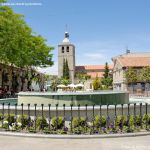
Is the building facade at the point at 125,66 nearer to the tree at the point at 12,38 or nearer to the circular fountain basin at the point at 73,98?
the tree at the point at 12,38

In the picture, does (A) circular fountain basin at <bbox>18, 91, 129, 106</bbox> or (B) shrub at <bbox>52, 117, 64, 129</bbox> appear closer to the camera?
(B) shrub at <bbox>52, 117, 64, 129</bbox>

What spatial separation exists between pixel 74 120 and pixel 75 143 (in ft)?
7.27

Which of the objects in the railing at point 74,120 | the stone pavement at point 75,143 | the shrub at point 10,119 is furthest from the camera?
the shrub at point 10,119

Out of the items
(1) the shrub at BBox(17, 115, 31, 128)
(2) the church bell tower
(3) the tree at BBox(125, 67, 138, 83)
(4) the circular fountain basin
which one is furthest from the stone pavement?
(2) the church bell tower

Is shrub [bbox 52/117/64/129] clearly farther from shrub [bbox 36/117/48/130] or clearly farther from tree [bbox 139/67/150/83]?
tree [bbox 139/67/150/83]

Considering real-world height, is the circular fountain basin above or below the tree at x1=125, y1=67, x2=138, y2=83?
below

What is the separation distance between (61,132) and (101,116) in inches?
85.0

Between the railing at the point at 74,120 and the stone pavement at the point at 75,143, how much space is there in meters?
1.10

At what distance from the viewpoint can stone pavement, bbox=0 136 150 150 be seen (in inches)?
426

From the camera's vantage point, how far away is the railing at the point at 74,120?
13.5 meters

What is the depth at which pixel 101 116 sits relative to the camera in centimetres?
1420

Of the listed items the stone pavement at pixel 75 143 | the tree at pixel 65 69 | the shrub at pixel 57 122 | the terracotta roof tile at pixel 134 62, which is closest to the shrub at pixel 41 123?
the shrub at pixel 57 122

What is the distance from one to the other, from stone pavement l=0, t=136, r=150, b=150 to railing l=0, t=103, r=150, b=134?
1095mm

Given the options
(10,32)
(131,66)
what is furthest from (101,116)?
(131,66)
